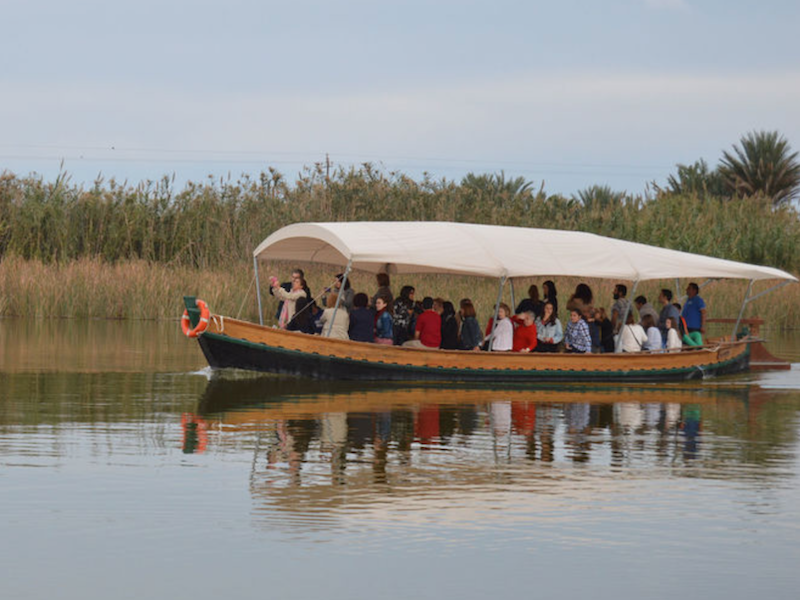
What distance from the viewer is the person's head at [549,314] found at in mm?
24188

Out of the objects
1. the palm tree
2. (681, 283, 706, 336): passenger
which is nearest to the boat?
(681, 283, 706, 336): passenger

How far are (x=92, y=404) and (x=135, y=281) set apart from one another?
20.4 m

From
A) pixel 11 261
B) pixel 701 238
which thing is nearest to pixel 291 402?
pixel 11 261

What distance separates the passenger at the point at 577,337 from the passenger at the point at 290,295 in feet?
14.6

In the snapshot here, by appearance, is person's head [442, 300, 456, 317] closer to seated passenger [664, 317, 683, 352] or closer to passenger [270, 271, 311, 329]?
passenger [270, 271, 311, 329]

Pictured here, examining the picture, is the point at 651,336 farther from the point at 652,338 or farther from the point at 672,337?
the point at 672,337

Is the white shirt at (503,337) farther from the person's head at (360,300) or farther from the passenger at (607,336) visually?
the person's head at (360,300)

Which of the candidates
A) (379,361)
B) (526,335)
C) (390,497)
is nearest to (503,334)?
(526,335)

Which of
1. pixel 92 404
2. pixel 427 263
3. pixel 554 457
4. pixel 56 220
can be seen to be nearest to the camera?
pixel 554 457

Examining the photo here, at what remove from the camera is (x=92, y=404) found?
1869cm

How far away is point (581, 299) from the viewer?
83.2 feet

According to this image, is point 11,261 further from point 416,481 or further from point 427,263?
point 416,481

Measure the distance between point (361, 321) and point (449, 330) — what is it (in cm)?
159

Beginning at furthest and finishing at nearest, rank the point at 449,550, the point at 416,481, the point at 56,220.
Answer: the point at 56,220
the point at 416,481
the point at 449,550
